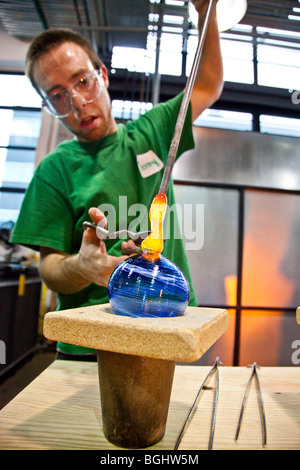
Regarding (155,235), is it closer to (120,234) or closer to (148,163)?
(120,234)

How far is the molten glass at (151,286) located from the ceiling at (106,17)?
3.74 feet

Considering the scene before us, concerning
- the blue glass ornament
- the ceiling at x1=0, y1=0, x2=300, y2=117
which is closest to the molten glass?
the blue glass ornament

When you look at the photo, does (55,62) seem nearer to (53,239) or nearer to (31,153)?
(53,239)

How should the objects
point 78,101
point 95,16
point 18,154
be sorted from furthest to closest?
1. point 18,154
2. point 95,16
3. point 78,101

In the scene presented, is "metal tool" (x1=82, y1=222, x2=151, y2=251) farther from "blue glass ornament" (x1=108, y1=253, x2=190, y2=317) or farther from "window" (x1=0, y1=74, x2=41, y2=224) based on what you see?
"window" (x1=0, y1=74, x2=41, y2=224)

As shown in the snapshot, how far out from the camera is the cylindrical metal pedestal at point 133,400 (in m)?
0.41

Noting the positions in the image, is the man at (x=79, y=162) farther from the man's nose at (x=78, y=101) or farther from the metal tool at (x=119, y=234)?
the metal tool at (x=119, y=234)

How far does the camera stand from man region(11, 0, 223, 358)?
0.89 m

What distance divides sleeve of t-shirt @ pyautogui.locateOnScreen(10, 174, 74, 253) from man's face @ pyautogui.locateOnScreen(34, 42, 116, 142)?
233 millimetres

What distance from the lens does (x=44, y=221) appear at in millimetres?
925

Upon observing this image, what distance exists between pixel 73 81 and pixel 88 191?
38 cm

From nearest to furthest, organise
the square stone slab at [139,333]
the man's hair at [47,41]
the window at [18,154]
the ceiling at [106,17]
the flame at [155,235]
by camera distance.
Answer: the square stone slab at [139,333], the flame at [155,235], the man's hair at [47,41], the ceiling at [106,17], the window at [18,154]

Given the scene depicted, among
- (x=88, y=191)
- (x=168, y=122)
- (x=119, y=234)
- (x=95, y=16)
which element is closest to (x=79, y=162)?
(x=88, y=191)

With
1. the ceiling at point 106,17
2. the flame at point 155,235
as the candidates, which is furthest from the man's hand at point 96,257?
the ceiling at point 106,17
